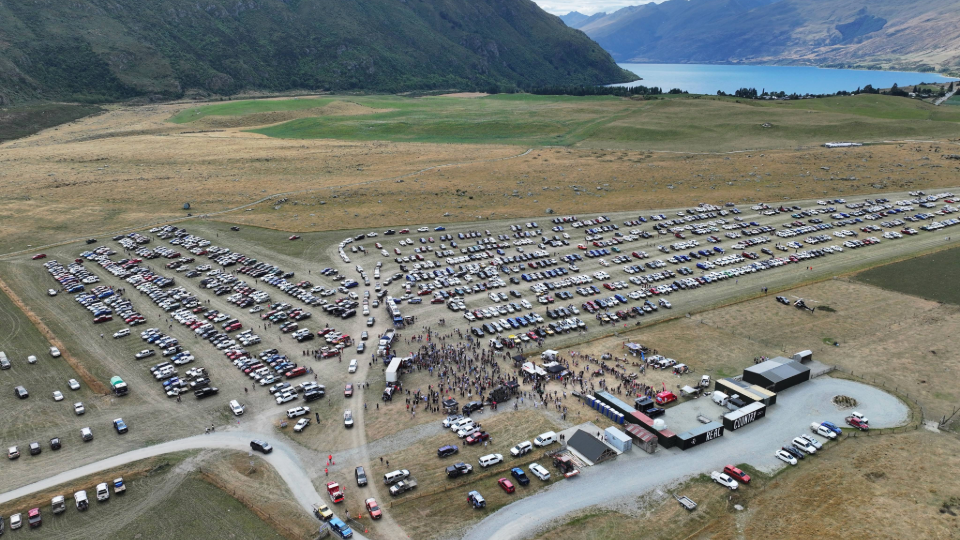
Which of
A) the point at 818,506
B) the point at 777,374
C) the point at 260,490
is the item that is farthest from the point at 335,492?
the point at 777,374

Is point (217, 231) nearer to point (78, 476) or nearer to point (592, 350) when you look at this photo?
point (78, 476)

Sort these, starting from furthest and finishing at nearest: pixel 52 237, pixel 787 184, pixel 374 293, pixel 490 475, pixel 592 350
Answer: pixel 787 184
pixel 52 237
pixel 374 293
pixel 592 350
pixel 490 475

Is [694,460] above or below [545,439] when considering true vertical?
below

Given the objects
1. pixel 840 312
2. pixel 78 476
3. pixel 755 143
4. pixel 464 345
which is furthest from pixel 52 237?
pixel 755 143

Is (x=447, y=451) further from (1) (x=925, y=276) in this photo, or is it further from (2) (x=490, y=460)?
(1) (x=925, y=276)

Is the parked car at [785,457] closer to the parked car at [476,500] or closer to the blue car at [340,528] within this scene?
the parked car at [476,500]

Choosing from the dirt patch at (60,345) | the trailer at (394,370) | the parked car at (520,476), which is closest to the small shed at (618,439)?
the parked car at (520,476)

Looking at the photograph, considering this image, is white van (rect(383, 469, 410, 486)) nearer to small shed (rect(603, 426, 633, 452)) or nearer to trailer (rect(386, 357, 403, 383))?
trailer (rect(386, 357, 403, 383))
